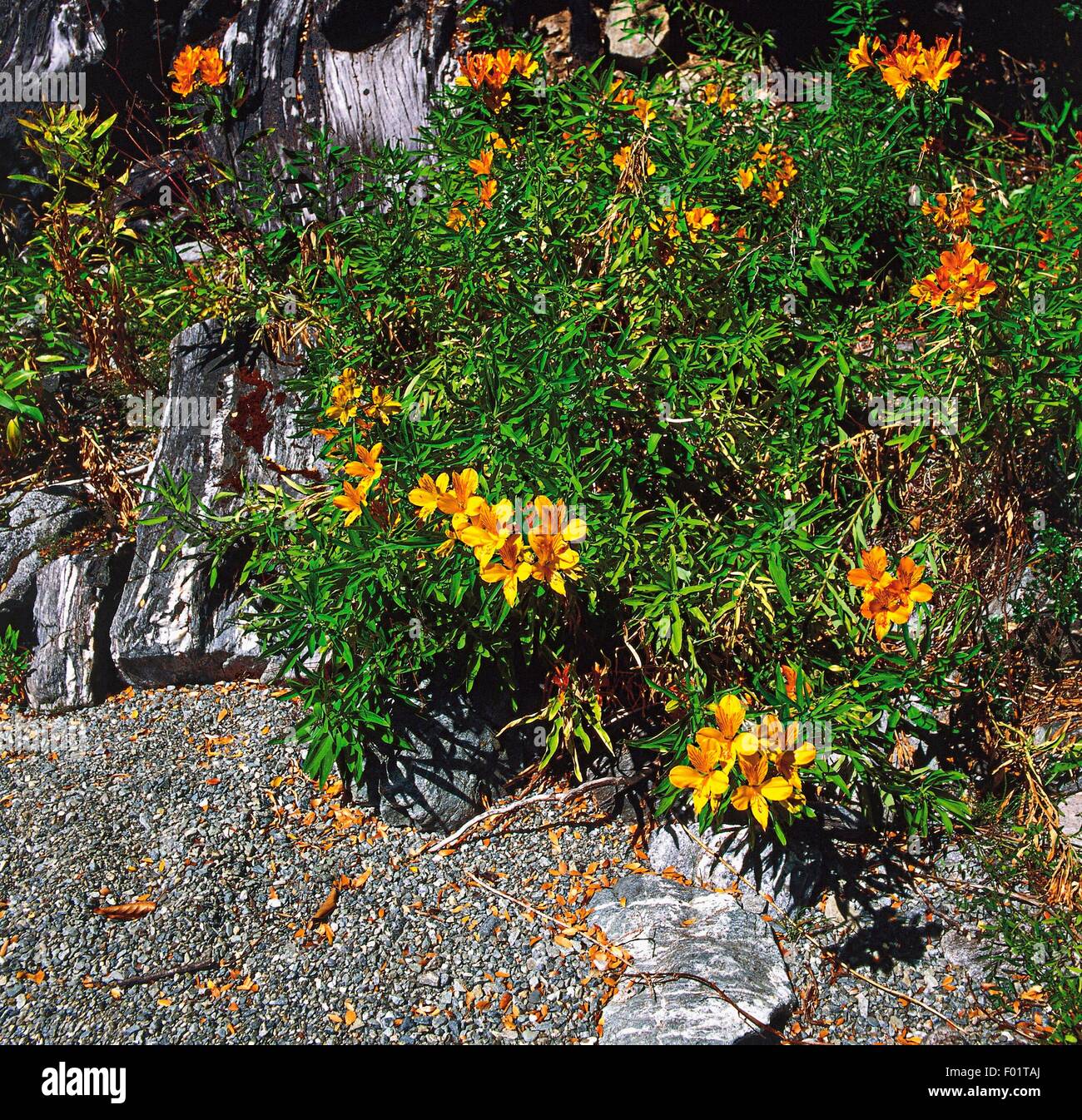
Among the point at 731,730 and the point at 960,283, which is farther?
the point at 960,283

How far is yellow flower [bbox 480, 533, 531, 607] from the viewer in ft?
6.20

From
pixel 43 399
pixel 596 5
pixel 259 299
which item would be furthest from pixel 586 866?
pixel 596 5

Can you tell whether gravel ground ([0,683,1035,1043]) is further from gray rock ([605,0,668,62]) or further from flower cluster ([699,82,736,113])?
gray rock ([605,0,668,62])

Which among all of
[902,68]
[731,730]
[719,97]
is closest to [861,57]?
[902,68]

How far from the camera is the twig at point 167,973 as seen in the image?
6.99ft

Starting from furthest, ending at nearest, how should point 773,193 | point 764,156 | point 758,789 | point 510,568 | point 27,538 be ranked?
point 27,538
point 764,156
point 773,193
point 510,568
point 758,789

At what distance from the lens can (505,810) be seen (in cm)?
253

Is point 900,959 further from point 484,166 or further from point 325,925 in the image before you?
point 484,166

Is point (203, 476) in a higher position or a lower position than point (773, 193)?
lower

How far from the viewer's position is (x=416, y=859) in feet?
8.09

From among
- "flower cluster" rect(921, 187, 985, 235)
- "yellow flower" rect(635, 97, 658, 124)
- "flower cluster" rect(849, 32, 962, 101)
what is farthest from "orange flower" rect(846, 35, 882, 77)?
"yellow flower" rect(635, 97, 658, 124)

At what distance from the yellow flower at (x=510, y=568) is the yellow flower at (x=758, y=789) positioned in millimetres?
563

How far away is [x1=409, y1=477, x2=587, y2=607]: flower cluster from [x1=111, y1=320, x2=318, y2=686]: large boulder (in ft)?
3.71

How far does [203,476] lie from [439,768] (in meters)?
1.53
